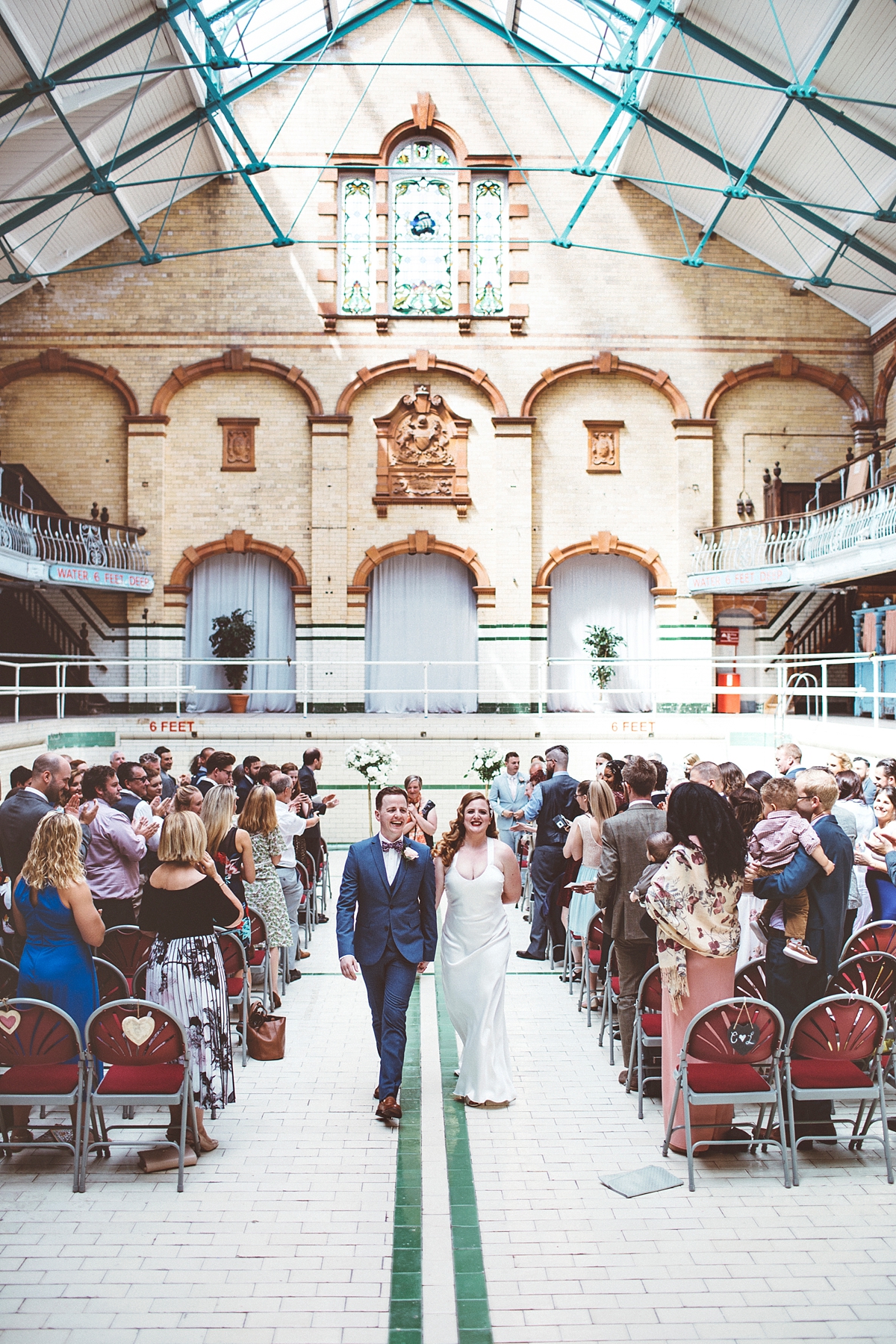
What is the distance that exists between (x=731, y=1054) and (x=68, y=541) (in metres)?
15.8

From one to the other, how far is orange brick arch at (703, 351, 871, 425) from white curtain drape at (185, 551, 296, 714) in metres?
8.82

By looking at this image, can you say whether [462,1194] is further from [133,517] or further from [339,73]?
[339,73]

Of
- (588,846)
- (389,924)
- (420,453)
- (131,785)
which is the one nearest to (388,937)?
(389,924)

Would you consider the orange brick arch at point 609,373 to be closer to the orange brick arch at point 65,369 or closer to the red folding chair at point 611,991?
the orange brick arch at point 65,369

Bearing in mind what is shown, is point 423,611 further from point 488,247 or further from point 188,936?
point 188,936

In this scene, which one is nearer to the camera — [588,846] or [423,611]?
[588,846]

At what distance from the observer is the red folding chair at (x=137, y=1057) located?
16.2 feet

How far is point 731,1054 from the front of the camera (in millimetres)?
5016

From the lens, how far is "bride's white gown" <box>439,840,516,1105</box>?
604cm

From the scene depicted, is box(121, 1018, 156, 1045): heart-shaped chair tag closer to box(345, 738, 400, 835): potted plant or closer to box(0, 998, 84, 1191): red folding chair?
box(0, 998, 84, 1191): red folding chair

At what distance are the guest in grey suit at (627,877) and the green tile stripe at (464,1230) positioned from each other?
110 centimetres

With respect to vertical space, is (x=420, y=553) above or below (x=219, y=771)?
above

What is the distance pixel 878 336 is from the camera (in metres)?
20.0

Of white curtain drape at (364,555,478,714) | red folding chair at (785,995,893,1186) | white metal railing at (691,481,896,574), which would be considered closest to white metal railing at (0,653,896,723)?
white curtain drape at (364,555,478,714)
